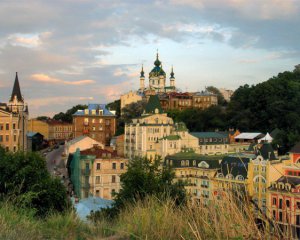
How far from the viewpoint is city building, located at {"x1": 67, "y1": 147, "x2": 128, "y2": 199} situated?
35250mm

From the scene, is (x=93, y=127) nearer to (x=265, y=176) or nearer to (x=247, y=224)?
(x=265, y=176)

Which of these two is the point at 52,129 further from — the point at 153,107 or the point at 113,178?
the point at 113,178

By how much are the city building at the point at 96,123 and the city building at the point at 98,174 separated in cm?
2815

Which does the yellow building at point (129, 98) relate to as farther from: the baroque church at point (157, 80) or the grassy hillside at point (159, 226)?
the grassy hillside at point (159, 226)

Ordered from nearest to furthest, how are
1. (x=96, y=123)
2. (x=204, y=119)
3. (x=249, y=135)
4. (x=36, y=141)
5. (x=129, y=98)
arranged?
(x=249, y=135) → (x=96, y=123) → (x=204, y=119) → (x=36, y=141) → (x=129, y=98)

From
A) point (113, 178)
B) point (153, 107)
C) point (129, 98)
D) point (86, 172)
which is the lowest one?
point (113, 178)

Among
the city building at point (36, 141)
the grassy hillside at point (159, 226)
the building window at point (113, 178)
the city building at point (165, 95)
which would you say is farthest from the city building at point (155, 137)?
the grassy hillside at point (159, 226)

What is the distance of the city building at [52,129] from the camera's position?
87.2 m

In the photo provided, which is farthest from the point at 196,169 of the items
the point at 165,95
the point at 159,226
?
the point at 165,95

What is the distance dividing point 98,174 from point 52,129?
55441 mm

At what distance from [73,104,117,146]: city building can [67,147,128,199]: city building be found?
1108 inches

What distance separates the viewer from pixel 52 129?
8844 centimetres

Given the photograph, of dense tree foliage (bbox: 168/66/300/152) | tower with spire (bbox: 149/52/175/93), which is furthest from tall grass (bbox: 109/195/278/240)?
tower with spire (bbox: 149/52/175/93)

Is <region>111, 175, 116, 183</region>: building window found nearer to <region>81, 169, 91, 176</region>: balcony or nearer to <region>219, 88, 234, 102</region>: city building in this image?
<region>81, 169, 91, 176</region>: balcony
